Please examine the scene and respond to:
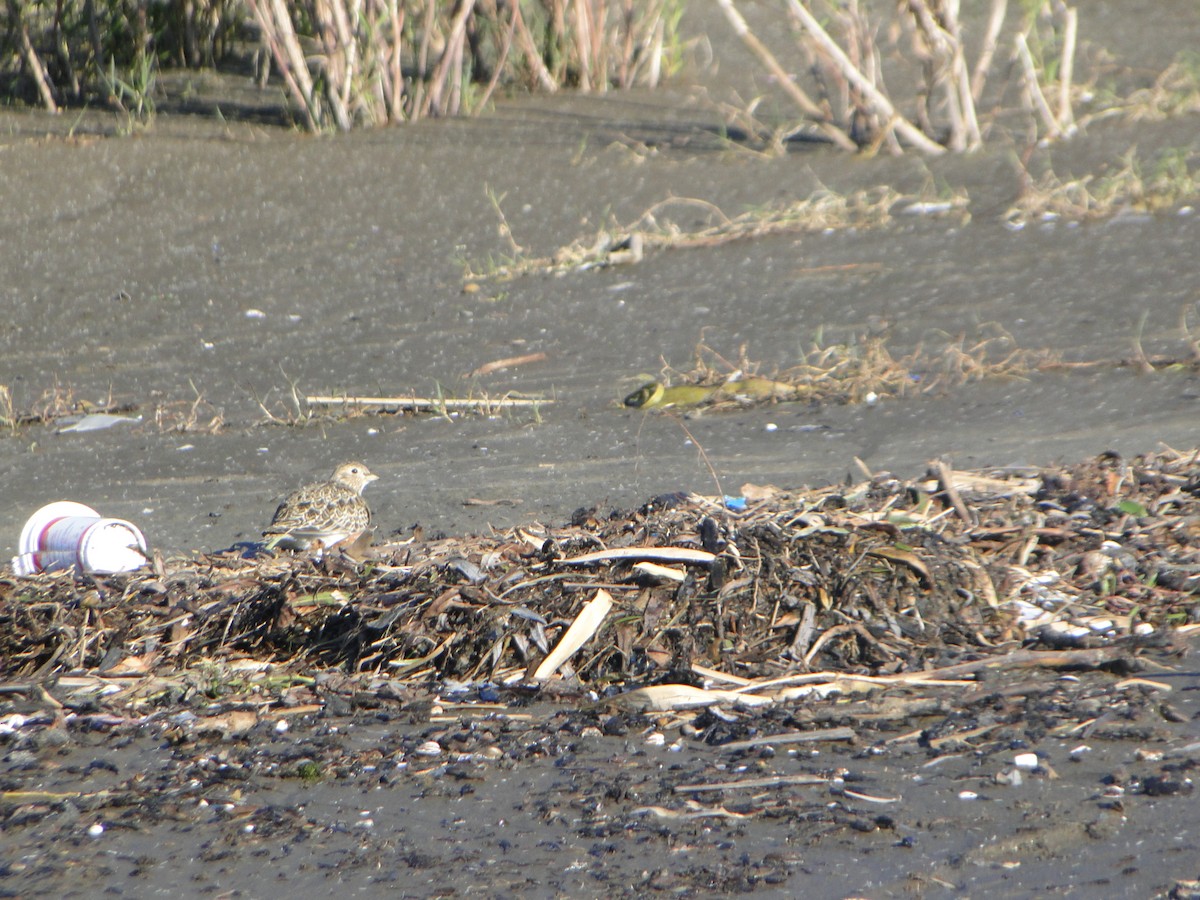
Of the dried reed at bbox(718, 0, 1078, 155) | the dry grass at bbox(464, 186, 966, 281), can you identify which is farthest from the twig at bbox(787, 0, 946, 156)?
the dry grass at bbox(464, 186, 966, 281)

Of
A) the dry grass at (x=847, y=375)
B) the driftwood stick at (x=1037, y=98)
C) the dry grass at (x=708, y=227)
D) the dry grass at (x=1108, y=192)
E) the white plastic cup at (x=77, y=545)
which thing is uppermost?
the driftwood stick at (x=1037, y=98)

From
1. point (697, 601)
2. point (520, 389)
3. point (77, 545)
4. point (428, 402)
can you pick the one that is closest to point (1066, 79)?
point (520, 389)

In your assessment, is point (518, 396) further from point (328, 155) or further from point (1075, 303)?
point (328, 155)

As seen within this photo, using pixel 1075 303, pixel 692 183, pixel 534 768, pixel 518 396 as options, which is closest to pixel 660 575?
pixel 534 768

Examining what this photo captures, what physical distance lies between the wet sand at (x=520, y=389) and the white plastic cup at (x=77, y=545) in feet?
1.93

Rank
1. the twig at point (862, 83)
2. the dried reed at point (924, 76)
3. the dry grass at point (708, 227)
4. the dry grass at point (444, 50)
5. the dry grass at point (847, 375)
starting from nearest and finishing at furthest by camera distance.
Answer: the dry grass at point (847, 375) < the dry grass at point (708, 227) < the twig at point (862, 83) < the dried reed at point (924, 76) < the dry grass at point (444, 50)

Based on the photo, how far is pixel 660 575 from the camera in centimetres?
493

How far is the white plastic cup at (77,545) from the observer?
597 cm

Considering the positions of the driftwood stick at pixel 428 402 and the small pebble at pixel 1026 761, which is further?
the driftwood stick at pixel 428 402

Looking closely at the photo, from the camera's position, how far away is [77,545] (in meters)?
5.99

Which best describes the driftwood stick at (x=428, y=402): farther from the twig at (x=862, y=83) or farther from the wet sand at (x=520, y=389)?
the twig at (x=862, y=83)

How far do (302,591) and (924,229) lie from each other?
6.74 metres

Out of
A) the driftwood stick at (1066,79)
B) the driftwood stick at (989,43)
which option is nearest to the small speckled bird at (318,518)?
the driftwood stick at (989,43)

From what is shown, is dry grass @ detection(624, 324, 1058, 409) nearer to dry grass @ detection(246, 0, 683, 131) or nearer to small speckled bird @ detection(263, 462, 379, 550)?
small speckled bird @ detection(263, 462, 379, 550)
